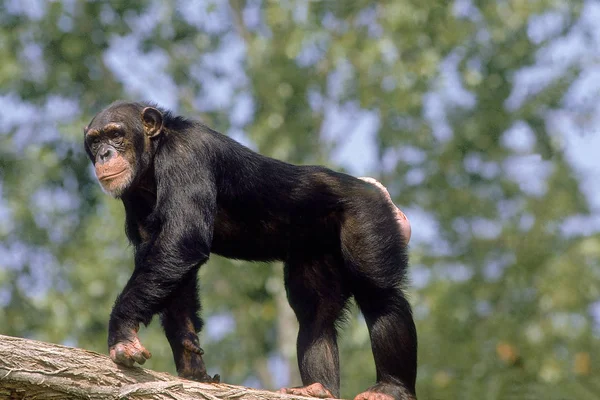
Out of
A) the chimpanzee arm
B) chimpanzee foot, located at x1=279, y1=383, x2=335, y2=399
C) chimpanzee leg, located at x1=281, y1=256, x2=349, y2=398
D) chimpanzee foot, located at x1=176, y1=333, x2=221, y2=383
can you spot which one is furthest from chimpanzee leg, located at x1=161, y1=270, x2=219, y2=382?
chimpanzee leg, located at x1=281, y1=256, x2=349, y2=398

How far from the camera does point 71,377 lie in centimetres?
439

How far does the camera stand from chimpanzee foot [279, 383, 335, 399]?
5199mm

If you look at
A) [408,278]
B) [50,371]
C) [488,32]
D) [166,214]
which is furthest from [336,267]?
[488,32]

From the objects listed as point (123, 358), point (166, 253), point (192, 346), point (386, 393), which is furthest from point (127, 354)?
point (386, 393)

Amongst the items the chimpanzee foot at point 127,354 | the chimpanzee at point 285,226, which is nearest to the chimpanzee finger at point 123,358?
the chimpanzee foot at point 127,354

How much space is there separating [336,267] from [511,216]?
1075 centimetres

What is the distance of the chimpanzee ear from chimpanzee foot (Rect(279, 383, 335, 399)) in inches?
→ 67.2

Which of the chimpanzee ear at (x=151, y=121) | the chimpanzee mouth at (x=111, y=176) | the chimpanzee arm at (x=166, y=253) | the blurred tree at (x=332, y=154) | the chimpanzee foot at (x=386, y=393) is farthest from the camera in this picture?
the blurred tree at (x=332, y=154)

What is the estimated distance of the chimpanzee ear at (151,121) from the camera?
5.70 m

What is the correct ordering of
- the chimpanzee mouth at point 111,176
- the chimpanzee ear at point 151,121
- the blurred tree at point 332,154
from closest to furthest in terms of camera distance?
the chimpanzee mouth at point 111,176, the chimpanzee ear at point 151,121, the blurred tree at point 332,154

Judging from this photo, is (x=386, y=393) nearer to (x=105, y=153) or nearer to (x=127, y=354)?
(x=127, y=354)

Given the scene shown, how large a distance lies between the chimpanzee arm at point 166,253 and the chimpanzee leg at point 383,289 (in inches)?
34.7

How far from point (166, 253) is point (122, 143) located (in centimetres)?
91

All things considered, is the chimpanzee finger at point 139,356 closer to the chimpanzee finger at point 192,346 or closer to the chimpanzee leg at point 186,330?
the chimpanzee leg at point 186,330
